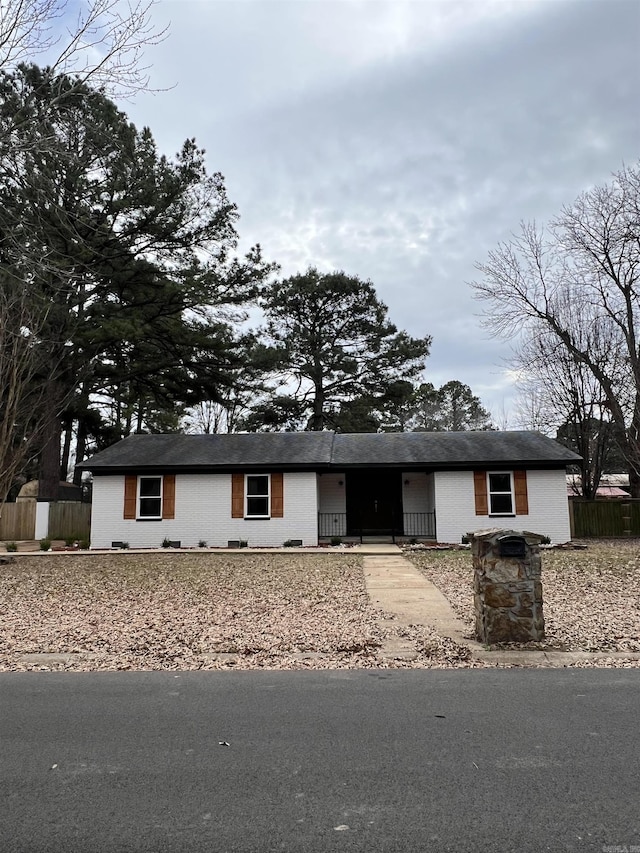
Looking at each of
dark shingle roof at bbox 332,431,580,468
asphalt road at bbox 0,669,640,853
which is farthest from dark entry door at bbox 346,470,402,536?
asphalt road at bbox 0,669,640,853

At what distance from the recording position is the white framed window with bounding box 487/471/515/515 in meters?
17.9

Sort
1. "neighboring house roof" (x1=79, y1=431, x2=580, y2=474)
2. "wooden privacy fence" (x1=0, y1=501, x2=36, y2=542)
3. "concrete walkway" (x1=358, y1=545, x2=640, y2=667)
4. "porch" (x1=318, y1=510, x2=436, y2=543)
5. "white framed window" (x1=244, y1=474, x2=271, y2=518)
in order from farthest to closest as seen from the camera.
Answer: "wooden privacy fence" (x1=0, y1=501, x2=36, y2=542), "porch" (x1=318, y1=510, x2=436, y2=543), "white framed window" (x1=244, y1=474, x2=271, y2=518), "neighboring house roof" (x1=79, y1=431, x2=580, y2=474), "concrete walkway" (x1=358, y1=545, x2=640, y2=667)

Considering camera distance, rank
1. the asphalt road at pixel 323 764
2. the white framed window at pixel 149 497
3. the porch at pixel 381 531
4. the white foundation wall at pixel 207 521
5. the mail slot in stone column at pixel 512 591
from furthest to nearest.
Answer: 1. the porch at pixel 381 531
2. the white framed window at pixel 149 497
3. the white foundation wall at pixel 207 521
4. the mail slot in stone column at pixel 512 591
5. the asphalt road at pixel 323 764

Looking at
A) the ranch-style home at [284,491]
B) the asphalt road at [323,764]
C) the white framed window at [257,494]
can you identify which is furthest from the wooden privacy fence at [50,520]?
the asphalt road at [323,764]

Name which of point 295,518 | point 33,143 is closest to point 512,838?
point 33,143

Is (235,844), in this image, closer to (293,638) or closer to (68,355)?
(293,638)

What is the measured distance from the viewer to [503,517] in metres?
17.8

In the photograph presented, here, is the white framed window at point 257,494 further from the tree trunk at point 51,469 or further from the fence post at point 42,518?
the tree trunk at point 51,469

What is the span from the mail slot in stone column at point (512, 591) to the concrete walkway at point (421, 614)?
0.23 m

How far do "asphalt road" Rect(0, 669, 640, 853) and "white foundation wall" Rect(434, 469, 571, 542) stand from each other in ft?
40.6

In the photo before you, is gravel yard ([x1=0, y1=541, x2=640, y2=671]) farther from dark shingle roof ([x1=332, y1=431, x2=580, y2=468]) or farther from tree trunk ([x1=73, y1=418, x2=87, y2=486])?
tree trunk ([x1=73, y1=418, x2=87, y2=486])

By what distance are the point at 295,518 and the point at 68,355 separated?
9.83 metres

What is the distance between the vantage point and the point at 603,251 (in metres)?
20.5

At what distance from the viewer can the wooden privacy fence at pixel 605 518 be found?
20719 millimetres
